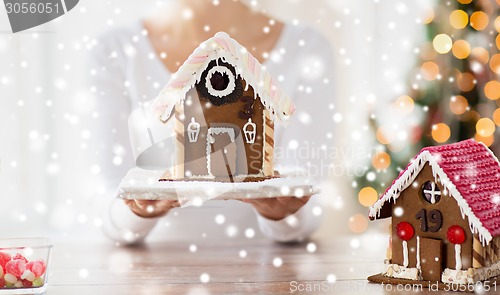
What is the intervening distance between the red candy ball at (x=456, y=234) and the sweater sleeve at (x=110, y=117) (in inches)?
29.7

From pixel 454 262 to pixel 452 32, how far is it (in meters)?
1.25

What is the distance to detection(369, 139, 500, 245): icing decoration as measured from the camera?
985mm

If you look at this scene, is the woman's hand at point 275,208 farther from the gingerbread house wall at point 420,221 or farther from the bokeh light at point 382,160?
the bokeh light at point 382,160

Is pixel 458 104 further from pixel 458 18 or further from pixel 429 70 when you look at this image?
pixel 458 18

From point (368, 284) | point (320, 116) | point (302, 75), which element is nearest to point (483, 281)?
point (368, 284)

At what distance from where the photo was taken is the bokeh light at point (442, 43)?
2.11m

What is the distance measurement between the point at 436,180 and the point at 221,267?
404mm

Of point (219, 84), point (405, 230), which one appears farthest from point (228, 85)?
point (405, 230)

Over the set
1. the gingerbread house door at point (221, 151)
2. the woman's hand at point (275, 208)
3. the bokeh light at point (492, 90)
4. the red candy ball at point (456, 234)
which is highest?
the bokeh light at point (492, 90)

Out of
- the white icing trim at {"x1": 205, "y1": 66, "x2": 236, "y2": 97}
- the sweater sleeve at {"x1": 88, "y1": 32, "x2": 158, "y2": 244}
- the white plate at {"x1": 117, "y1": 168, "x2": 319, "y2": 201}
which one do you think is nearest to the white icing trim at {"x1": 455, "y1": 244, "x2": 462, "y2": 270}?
the white plate at {"x1": 117, "y1": 168, "x2": 319, "y2": 201}

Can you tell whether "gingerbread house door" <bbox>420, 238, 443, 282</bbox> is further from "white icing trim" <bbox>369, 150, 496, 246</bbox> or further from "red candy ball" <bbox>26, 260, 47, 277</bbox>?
"red candy ball" <bbox>26, 260, 47, 277</bbox>

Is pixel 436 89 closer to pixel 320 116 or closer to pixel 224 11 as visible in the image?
pixel 320 116

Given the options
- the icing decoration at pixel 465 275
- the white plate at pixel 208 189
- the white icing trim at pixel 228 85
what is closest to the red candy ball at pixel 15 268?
the white plate at pixel 208 189

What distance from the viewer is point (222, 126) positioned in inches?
47.2
